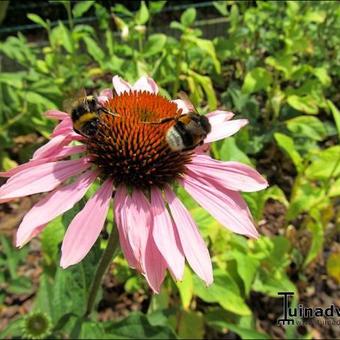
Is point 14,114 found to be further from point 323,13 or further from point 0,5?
point 323,13

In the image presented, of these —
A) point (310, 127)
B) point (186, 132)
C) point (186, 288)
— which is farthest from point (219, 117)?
point (310, 127)

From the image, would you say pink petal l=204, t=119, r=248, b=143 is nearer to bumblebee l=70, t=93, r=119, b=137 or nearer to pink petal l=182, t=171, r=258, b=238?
pink petal l=182, t=171, r=258, b=238

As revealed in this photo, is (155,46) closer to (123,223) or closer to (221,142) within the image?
(221,142)

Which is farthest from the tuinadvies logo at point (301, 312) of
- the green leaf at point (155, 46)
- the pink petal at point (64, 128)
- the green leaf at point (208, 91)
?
the green leaf at point (155, 46)

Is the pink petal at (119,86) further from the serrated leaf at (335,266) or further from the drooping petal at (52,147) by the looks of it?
the serrated leaf at (335,266)

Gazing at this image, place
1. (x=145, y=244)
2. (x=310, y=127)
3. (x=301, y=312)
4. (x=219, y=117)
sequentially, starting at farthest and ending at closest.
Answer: (x=310, y=127) → (x=301, y=312) → (x=219, y=117) → (x=145, y=244)

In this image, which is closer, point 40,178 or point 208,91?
point 40,178

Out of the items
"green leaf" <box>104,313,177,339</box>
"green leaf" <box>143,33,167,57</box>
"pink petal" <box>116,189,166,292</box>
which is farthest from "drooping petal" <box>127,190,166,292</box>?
"green leaf" <box>143,33,167,57</box>

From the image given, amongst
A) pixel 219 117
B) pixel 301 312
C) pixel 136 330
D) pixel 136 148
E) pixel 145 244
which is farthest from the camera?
pixel 301 312
